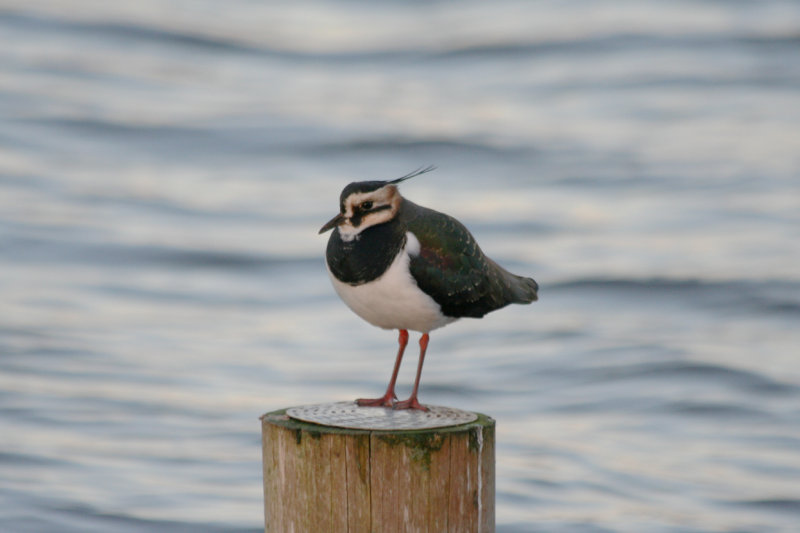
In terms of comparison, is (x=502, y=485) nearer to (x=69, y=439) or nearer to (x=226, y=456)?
(x=226, y=456)

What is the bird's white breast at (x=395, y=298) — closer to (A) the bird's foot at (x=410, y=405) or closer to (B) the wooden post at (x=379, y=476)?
(A) the bird's foot at (x=410, y=405)

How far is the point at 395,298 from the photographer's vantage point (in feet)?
21.9

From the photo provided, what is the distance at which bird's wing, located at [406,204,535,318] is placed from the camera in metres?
6.80

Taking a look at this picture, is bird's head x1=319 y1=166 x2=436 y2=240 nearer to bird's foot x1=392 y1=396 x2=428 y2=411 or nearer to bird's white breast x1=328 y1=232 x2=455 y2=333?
bird's white breast x1=328 y1=232 x2=455 y2=333

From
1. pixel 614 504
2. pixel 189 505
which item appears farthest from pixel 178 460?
pixel 614 504

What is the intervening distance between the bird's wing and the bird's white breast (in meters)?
0.05

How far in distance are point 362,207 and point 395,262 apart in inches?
12.9

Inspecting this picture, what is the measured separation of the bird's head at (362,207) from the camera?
662cm

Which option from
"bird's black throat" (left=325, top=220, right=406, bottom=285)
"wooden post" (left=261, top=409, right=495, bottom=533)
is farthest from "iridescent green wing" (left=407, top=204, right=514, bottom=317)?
"wooden post" (left=261, top=409, right=495, bottom=533)

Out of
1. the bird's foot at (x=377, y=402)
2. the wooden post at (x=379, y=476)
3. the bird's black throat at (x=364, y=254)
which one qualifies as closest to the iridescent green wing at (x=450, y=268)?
the bird's black throat at (x=364, y=254)

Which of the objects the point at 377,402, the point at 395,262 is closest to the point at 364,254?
the point at 395,262

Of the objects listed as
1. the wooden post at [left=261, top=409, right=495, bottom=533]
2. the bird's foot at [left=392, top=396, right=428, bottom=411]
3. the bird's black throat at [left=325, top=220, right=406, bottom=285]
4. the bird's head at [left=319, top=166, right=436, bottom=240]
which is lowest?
the wooden post at [left=261, top=409, right=495, bottom=533]

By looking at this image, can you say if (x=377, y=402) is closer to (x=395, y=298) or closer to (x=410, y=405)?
(x=410, y=405)

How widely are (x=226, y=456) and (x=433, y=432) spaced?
27.7 feet
